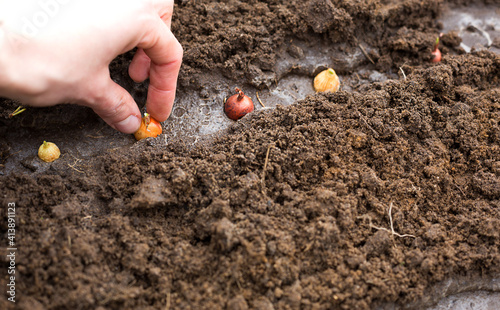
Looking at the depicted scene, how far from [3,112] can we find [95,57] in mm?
997

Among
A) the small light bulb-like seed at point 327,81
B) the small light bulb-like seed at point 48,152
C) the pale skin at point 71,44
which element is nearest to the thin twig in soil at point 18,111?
the small light bulb-like seed at point 48,152

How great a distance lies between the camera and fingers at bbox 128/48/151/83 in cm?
253

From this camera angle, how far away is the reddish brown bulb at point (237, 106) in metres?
2.84

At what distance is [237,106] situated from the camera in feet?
9.32

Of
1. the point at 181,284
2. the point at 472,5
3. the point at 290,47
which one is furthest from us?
the point at 472,5

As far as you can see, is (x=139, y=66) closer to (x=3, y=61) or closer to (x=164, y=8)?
(x=164, y=8)

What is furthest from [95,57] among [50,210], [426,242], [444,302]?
[444,302]

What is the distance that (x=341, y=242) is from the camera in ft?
7.01

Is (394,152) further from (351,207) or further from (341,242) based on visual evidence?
(341,242)

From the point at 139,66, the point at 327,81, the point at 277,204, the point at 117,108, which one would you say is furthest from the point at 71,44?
the point at 327,81

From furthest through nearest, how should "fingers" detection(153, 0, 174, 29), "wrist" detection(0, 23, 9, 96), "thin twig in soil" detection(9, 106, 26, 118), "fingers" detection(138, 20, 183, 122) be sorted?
"thin twig in soil" detection(9, 106, 26, 118) < "fingers" detection(153, 0, 174, 29) < "fingers" detection(138, 20, 183, 122) < "wrist" detection(0, 23, 9, 96)

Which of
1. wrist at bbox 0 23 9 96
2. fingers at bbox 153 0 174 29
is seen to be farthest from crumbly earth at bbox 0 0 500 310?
wrist at bbox 0 23 9 96

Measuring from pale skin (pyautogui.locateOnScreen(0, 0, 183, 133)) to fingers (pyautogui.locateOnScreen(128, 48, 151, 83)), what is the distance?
12.2 inches

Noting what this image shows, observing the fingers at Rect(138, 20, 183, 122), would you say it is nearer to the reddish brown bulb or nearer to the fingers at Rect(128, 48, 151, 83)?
the fingers at Rect(128, 48, 151, 83)
